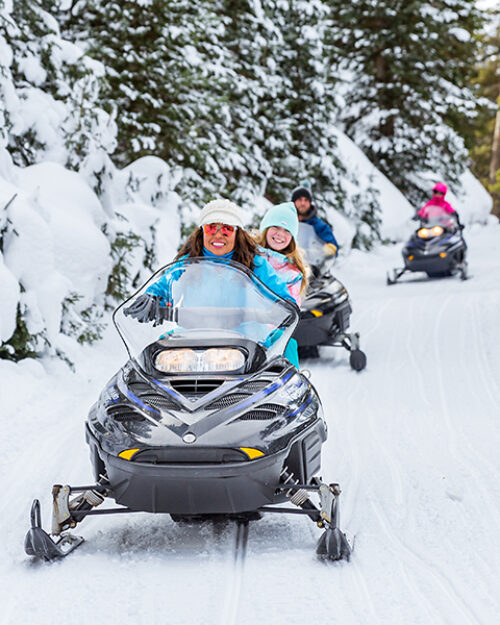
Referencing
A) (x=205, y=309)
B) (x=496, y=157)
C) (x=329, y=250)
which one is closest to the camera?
(x=205, y=309)

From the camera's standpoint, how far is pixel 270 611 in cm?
288

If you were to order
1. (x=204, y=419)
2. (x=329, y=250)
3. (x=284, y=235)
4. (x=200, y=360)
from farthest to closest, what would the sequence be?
(x=329, y=250)
(x=284, y=235)
(x=200, y=360)
(x=204, y=419)

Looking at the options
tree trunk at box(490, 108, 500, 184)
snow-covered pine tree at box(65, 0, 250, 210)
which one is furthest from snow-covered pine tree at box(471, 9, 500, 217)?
snow-covered pine tree at box(65, 0, 250, 210)

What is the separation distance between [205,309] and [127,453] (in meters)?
0.85

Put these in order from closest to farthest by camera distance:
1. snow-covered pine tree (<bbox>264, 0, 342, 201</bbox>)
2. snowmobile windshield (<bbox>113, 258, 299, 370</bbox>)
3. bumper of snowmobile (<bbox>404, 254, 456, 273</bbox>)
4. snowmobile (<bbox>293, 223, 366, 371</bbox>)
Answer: snowmobile windshield (<bbox>113, 258, 299, 370</bbox>) < snowmobile (<bbox>293, 223, 366, 371</bbox>) < bumper of snowmobile (<bbox>404, 254, 456, 273</bbox>) < snow-covered pine tree (<bbox>264, 0, 342, 201</bbox>)

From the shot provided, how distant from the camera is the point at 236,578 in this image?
3.19m

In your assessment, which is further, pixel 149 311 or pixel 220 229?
pixel 220 229

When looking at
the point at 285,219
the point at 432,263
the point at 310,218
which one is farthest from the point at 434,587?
the point at 432,263

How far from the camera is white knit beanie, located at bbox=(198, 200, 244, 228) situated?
Result: 420 cm

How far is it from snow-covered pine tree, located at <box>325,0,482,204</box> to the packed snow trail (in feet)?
60.0

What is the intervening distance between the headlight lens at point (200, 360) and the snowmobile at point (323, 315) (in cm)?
448

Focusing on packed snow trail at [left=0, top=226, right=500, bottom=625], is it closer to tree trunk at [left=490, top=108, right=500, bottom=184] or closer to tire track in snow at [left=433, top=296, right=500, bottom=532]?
tire track in snow at [left=433, top=296, right=500, bottom=532]

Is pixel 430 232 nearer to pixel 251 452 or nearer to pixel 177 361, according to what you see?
pixel 177 361

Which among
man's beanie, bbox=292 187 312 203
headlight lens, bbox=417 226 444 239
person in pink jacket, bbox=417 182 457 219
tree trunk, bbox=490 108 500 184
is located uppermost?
tree trunk, bbox=490 108 500 184
